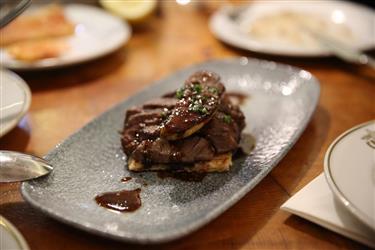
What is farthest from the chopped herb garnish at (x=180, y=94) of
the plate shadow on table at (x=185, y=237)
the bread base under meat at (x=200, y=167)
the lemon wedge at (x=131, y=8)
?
the lemon wedge at (x=131, y=8)

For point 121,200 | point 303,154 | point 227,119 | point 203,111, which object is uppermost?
point 203,111

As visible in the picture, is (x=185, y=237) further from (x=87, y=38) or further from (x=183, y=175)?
Answer: (x=87, y=38)

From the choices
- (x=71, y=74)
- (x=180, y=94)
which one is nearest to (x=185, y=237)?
(x=180, y=94)

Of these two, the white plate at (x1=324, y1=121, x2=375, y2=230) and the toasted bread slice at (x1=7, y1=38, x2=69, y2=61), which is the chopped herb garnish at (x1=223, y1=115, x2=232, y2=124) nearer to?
the white plate at (x1=324, y1=121, x2=375, y2=230)

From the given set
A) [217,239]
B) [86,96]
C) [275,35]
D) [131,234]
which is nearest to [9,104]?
[86,96]

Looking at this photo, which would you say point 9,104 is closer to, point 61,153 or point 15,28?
point 61,153

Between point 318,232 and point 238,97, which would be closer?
point 318,232
